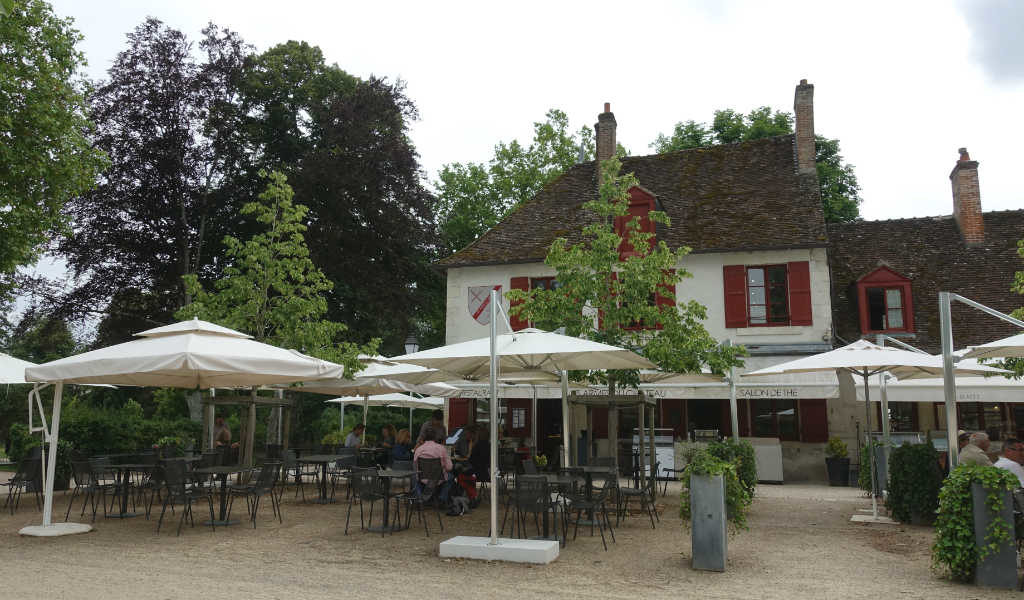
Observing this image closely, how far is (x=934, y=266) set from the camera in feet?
69.1

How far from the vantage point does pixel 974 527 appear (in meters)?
6.42

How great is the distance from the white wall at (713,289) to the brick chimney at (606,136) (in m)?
4.54

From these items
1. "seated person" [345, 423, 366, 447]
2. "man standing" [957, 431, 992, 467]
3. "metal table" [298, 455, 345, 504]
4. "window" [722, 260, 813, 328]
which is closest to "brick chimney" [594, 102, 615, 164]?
"window" [722, 260, 813, 328]

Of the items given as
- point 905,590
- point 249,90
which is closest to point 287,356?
point 905,590

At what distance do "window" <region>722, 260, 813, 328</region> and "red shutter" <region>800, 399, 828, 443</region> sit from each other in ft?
6.66

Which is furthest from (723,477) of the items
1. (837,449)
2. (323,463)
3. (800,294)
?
(800,294)

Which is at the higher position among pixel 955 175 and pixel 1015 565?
pixel 955 175

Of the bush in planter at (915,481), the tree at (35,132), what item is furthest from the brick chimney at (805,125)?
the tree at (35,132)

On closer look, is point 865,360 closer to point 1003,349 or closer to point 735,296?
point 1003,349

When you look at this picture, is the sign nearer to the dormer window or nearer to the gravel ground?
the dormer window

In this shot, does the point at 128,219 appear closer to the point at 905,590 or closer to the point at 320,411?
the point at 320,411

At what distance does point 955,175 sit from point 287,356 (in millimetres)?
20725

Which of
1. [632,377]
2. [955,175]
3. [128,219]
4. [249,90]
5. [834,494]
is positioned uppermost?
[249,90]

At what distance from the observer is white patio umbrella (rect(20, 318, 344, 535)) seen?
7.99 meters
